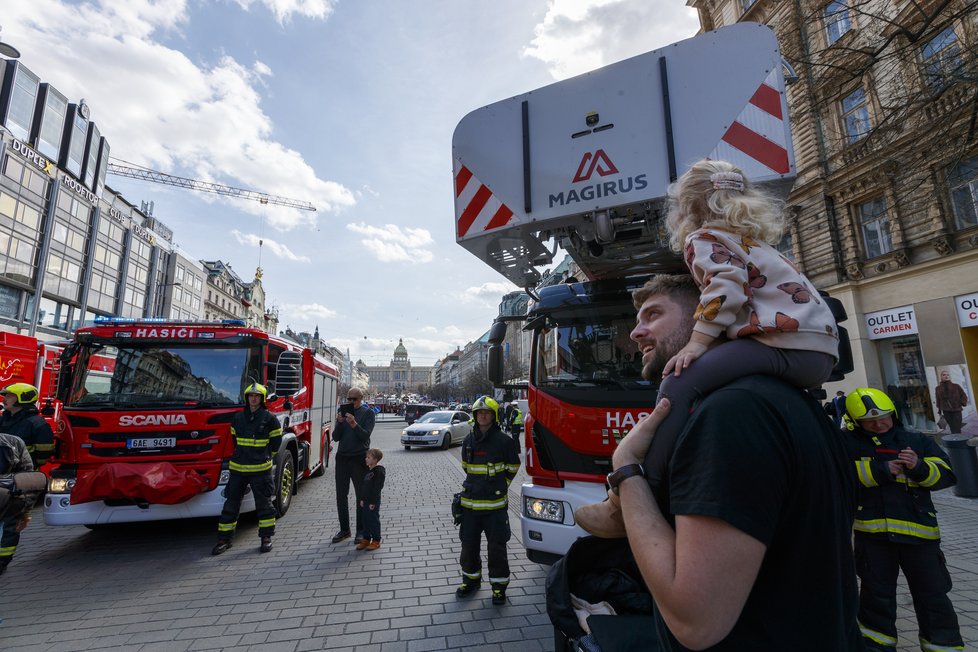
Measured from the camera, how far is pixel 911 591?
327cm

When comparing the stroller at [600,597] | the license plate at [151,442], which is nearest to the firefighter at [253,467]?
the license plate at [151,442]

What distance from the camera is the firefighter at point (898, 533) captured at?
3164mm

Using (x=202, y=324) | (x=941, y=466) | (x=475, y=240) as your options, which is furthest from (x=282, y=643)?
(x=941, y=466)

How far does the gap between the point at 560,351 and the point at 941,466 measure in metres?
2.96

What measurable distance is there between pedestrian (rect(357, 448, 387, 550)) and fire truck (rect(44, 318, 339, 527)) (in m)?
1.57

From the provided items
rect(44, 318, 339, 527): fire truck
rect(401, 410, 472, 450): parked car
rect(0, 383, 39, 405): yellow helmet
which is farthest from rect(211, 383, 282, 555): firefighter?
rect(401, 410, 472, 450): parked car

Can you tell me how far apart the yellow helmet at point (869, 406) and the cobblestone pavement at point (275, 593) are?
1794 mm

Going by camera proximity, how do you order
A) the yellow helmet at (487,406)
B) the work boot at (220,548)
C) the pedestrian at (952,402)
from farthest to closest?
1. the pedestrian at (952,402)
2. the work boot at (220,548)
3. the yellow helmet at (487,406)

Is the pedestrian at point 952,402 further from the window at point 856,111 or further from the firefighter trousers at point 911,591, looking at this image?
the firefighter trousers at point 911,591

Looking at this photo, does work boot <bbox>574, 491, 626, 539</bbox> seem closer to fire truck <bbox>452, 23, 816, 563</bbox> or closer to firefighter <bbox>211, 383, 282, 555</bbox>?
fire truck <bbox>452, 23, 816, 563</bbox>

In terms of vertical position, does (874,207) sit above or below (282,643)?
above

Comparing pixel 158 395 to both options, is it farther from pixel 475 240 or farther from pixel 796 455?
pixel 796 455

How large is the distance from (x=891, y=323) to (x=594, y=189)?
16645mm

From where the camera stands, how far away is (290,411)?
7934 millimetres
